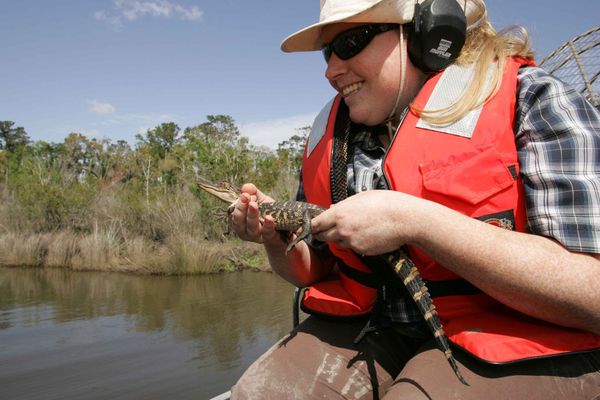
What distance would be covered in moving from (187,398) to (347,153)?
215 inches

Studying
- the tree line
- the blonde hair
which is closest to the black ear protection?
the blonde hair

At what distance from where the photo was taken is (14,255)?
19359 millimetres

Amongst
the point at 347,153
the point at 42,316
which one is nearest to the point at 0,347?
the point at 42,316

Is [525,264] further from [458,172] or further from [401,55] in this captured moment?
[401,55]

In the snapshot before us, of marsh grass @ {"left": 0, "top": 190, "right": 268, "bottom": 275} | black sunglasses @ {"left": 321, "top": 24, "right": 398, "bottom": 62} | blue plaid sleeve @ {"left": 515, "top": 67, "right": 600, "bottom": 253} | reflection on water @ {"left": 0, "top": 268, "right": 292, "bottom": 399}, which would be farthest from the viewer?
marsh grass @ {"left": 0, "top": 190, "right": 268, "bottom": 275}

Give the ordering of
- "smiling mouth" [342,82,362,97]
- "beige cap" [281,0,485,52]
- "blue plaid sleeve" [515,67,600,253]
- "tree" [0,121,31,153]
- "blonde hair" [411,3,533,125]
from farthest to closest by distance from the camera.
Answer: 1. "tree" [0,121,31,153]
2. "smiling mouth" [342,82,362,97]
3. "beige cap" [281,0,485,52]
4. "blonde hair" [411,3,533,125]
5. "blue plaid sleeve" [515,67,600,253]

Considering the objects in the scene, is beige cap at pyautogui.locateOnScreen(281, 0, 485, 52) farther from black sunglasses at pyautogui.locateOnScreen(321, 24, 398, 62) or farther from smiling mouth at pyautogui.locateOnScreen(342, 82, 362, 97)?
smiling mouth at pyautogui.locateOnScreen(342, 82, 362, 97)

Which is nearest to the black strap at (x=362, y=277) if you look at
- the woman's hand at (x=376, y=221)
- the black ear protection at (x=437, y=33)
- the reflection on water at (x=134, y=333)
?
the woman's hand at (x=376, y=221)

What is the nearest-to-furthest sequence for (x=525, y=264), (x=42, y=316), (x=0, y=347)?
(x=525, y=264), (x=0, y=347), (x=42, y=316)

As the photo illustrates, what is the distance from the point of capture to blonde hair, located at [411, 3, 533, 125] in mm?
2291

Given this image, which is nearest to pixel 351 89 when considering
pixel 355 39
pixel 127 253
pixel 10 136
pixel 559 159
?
pixel 355 39

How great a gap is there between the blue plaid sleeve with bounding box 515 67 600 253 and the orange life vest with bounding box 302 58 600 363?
0.09 meters

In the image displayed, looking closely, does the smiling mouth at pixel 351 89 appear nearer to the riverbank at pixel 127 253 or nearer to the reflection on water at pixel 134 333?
the reflection on water at pixel 134 333

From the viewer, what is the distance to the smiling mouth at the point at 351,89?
274cm
